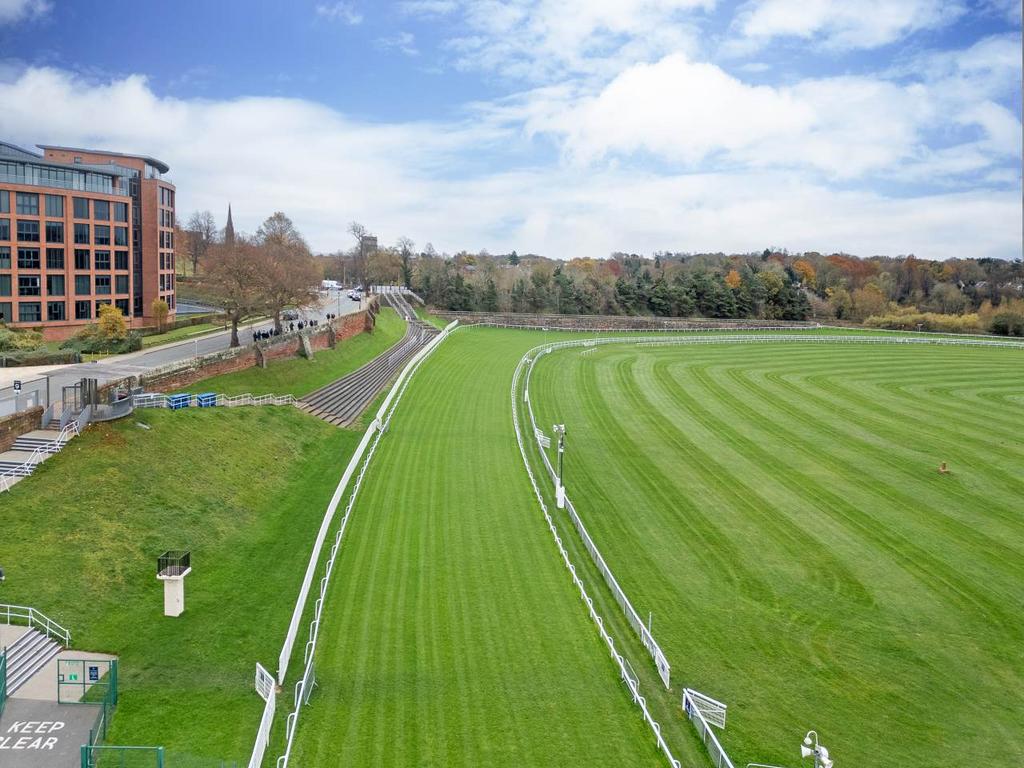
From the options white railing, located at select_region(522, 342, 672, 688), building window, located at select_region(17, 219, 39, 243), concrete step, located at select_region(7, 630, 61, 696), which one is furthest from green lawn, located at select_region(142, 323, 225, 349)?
concrete step, located at select_region(7, 630, 61, 696)

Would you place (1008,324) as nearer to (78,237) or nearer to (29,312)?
(78,237)

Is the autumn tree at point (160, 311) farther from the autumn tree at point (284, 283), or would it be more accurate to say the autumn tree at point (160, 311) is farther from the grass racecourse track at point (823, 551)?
the grass racecourse track at point (823, 551)

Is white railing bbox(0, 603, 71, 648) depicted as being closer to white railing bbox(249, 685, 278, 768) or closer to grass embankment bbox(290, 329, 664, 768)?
white railing bbox(249, 685, 278, 768)

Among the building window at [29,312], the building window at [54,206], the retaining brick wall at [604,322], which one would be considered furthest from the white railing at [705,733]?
the retaining brick wall at [604,322]

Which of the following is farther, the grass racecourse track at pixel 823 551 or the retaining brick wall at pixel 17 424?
the retaining brick wall at pixel 17 424

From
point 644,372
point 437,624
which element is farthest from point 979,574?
point 644,372

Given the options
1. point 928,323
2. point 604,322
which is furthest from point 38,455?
point 928,323
